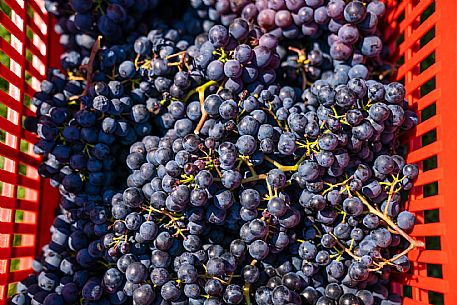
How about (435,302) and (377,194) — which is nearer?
(377,194)

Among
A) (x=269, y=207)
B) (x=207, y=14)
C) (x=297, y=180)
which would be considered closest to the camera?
(x=269, y=207)

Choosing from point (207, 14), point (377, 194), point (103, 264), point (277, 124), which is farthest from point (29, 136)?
point (377, 194)

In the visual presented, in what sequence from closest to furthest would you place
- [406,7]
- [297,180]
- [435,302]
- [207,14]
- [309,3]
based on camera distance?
[297,180] < [309,3] < [406,7] < [207,14] < [435,302]

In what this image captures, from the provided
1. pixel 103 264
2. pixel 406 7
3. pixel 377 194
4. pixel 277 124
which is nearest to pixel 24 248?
pixel 103 264

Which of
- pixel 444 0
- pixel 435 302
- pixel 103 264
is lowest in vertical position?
pixel 435 302

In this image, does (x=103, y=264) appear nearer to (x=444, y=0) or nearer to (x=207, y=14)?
(x=207, y=14)

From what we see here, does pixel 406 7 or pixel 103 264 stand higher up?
pixel 406 7
